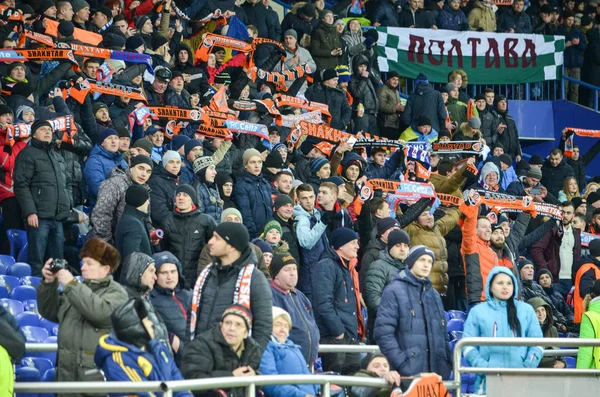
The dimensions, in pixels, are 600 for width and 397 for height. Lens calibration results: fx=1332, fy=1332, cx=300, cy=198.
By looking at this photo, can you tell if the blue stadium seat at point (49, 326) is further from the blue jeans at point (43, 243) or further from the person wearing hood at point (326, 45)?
the person wearing hood at point (326, 45)

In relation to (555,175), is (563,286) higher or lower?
lower

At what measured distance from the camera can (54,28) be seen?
1411 cm

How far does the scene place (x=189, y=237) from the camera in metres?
10.7

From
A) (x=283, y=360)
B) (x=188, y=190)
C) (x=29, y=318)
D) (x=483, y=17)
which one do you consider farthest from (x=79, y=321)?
(x=483, y=17)

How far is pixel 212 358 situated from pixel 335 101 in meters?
9.88

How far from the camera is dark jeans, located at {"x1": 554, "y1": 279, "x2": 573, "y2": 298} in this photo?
14.8 m

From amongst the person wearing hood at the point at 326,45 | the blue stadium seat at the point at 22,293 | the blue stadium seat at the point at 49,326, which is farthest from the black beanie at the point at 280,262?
the person wearing hood at the point at 326,45

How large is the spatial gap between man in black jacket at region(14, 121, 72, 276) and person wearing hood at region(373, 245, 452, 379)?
10.7 feet

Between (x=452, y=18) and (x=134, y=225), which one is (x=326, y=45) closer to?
(x=452, y=18)

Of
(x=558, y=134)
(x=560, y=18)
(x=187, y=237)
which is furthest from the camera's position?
(x=560, y=18)

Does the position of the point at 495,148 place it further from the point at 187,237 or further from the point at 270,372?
the point at 270,372

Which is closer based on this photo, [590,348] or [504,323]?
[504,323]

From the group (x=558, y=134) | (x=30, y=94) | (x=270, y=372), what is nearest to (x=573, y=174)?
(x=558, y=134)

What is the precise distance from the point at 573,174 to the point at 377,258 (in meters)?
7.45
